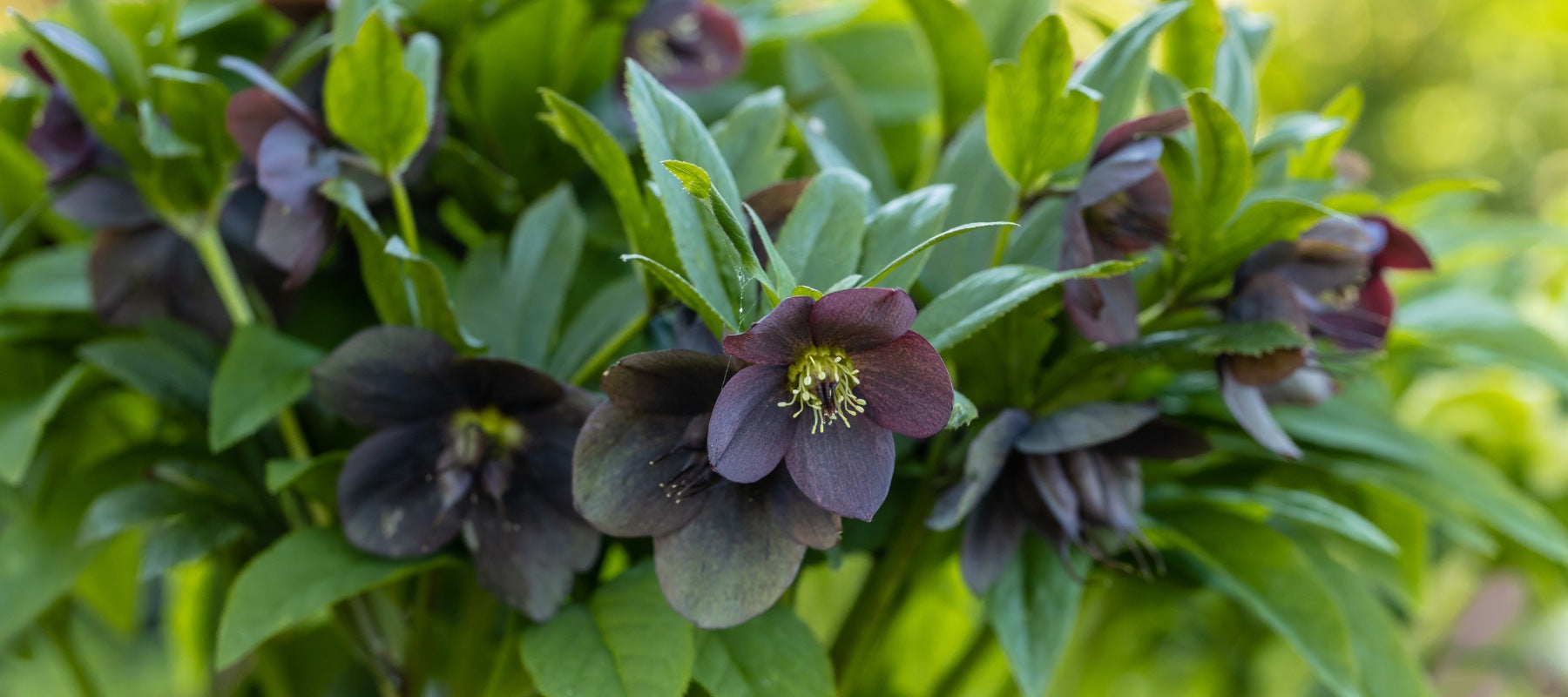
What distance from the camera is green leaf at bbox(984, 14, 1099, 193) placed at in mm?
406

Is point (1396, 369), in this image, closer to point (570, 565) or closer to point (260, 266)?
point (570, 565)

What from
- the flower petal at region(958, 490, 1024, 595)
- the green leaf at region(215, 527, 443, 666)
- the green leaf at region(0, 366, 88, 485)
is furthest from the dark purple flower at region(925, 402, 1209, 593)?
the green leaf at region(0, 366, 88, 485)

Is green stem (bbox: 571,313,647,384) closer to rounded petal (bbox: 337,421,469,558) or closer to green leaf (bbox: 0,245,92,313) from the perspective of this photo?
rounded petal (bbox: 337,421,469,558)

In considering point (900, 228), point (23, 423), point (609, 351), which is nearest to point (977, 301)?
point (900, 228)

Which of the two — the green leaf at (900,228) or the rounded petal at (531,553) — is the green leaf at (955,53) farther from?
the rounded petal at (531,553)

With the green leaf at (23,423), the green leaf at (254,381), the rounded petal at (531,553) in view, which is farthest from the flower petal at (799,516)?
the green leaf at (23,423)

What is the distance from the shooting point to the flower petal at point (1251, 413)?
44cm

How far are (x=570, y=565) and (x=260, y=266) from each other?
0.22 meters

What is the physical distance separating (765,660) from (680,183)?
0.61 ft

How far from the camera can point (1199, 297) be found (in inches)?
18.9

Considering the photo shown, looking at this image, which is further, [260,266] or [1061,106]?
[260,266]

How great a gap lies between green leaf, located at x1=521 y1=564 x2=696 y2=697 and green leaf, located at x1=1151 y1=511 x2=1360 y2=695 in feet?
0.81

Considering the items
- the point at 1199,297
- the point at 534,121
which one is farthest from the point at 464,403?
the point at 1199,297

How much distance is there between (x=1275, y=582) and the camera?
1.66ft
